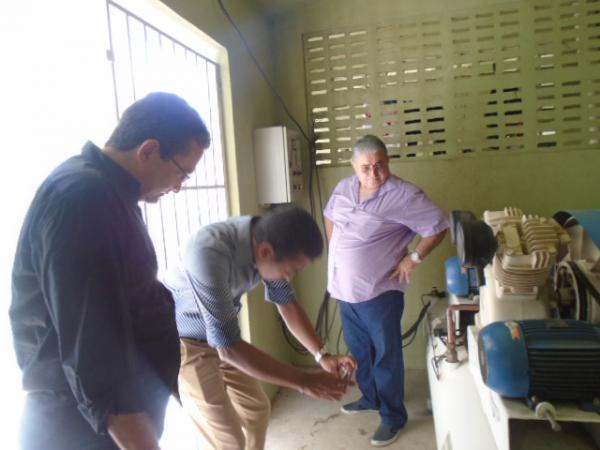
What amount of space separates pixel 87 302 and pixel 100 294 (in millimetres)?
27

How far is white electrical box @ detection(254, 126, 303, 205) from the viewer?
9.28 ft

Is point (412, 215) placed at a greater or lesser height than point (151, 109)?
lesser

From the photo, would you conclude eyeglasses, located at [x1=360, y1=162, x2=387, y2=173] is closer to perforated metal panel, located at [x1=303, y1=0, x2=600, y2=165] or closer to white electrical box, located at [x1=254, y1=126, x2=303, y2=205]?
white electrical box, located at [x1=254, y1=126, x2=303, y2=205]

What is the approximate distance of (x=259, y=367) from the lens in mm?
1396

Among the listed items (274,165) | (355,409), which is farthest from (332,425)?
(274,165)

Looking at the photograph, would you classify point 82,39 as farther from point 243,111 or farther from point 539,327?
point 539,327

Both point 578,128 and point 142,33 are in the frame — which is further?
point 578,128

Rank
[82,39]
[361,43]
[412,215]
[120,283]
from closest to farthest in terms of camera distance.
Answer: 1. [120,283]
2. [82,39]
3. [412,215]
4. [361,43]

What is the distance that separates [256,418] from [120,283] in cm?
120

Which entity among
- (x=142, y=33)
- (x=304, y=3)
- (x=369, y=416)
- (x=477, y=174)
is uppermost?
(x=304, y=3)

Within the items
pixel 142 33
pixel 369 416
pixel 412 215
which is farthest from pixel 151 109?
pixel 369 416

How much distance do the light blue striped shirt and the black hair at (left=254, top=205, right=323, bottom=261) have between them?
15 centimetres

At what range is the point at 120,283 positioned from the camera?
0.88 meters

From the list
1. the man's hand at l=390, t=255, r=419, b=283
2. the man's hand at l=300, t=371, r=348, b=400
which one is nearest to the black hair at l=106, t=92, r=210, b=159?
the man's hand at l=300, t=371, r=348, b=400
